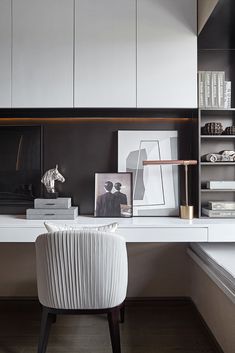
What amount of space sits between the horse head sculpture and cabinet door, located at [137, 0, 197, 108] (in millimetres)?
838

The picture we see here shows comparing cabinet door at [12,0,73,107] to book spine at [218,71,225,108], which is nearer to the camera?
cabinet door at [12,0,73,107]

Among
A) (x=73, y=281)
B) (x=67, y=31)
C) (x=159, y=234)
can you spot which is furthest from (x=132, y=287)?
(x=67, y=31)

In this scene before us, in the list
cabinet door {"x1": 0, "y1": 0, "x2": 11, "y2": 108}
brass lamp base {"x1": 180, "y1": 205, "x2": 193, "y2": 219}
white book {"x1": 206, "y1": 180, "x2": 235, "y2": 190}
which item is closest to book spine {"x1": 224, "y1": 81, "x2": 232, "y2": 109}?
white book {"x1": 206, "y1": 180, "x2": 235, "y2": 190}

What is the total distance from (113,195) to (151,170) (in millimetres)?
389

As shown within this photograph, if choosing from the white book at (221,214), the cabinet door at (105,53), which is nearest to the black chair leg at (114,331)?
the white book at (221,214)

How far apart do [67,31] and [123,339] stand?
221cm

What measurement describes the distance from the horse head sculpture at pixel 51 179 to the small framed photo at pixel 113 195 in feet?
1.06

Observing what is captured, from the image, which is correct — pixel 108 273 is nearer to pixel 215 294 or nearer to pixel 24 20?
pixel 215 294

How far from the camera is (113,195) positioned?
2.53 meters

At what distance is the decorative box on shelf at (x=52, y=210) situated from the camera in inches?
91.0

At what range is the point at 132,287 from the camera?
2697 millimetres

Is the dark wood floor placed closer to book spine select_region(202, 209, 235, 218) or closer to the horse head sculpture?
book spine select_region(202, 209, 235, 218)

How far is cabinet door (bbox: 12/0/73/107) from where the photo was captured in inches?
89.9

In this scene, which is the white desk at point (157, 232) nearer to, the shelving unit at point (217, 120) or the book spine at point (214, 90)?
the shelving unit at point (217, 120)
